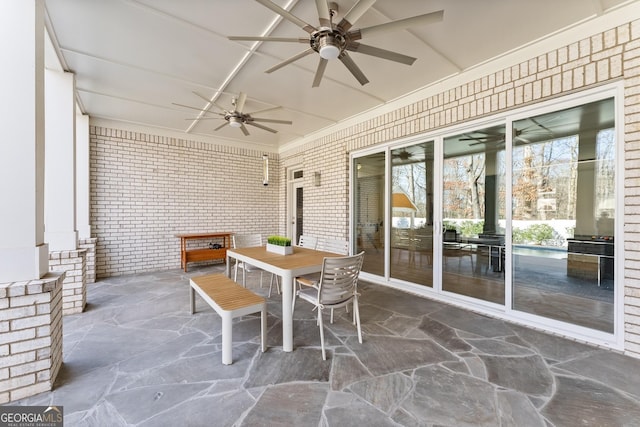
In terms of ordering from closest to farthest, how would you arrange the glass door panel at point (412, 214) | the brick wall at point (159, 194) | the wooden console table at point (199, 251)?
1. the glass door panel at point (412, 214)
2. the brick wall at point (159, 194)
3. the wooden console table at point (199, 251)

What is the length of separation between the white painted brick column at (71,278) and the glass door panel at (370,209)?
4368 mm

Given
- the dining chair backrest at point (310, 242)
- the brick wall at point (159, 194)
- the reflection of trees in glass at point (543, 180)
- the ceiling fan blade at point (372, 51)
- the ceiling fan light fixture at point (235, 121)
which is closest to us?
the ceiling fan blade at point (372, 51)

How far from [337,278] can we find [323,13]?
215 cm

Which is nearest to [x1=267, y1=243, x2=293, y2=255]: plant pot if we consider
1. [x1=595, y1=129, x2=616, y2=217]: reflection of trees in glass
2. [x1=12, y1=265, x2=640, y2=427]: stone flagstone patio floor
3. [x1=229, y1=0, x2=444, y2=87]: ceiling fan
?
[x1=12, y1=265, x2=640, y2=427]: stone flagstone patio floor

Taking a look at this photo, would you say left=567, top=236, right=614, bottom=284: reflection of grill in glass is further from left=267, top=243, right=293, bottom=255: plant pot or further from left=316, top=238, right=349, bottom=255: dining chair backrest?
left=267, top=243, right=293, bottom=255: plant pot

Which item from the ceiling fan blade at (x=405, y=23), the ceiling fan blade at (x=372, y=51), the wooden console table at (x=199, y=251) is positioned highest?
the ceiling fan blade at (x=405, y=23)

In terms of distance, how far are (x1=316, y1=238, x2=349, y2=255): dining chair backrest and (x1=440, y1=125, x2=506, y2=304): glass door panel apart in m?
1.48

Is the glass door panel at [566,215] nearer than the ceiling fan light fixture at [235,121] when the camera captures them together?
Yes

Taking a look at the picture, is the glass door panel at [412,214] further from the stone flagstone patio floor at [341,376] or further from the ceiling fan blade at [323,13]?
the ceiling fan blade at [323,13]

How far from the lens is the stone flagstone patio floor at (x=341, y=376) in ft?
5.42

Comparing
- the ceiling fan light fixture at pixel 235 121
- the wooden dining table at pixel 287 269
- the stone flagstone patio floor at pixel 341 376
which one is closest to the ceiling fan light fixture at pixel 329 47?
the wooden dining table at pixel 287 269

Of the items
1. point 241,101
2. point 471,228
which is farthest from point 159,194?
point 471,228

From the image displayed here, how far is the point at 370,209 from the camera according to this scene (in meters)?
5.02

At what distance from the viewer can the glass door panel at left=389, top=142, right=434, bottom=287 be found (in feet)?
13.3
